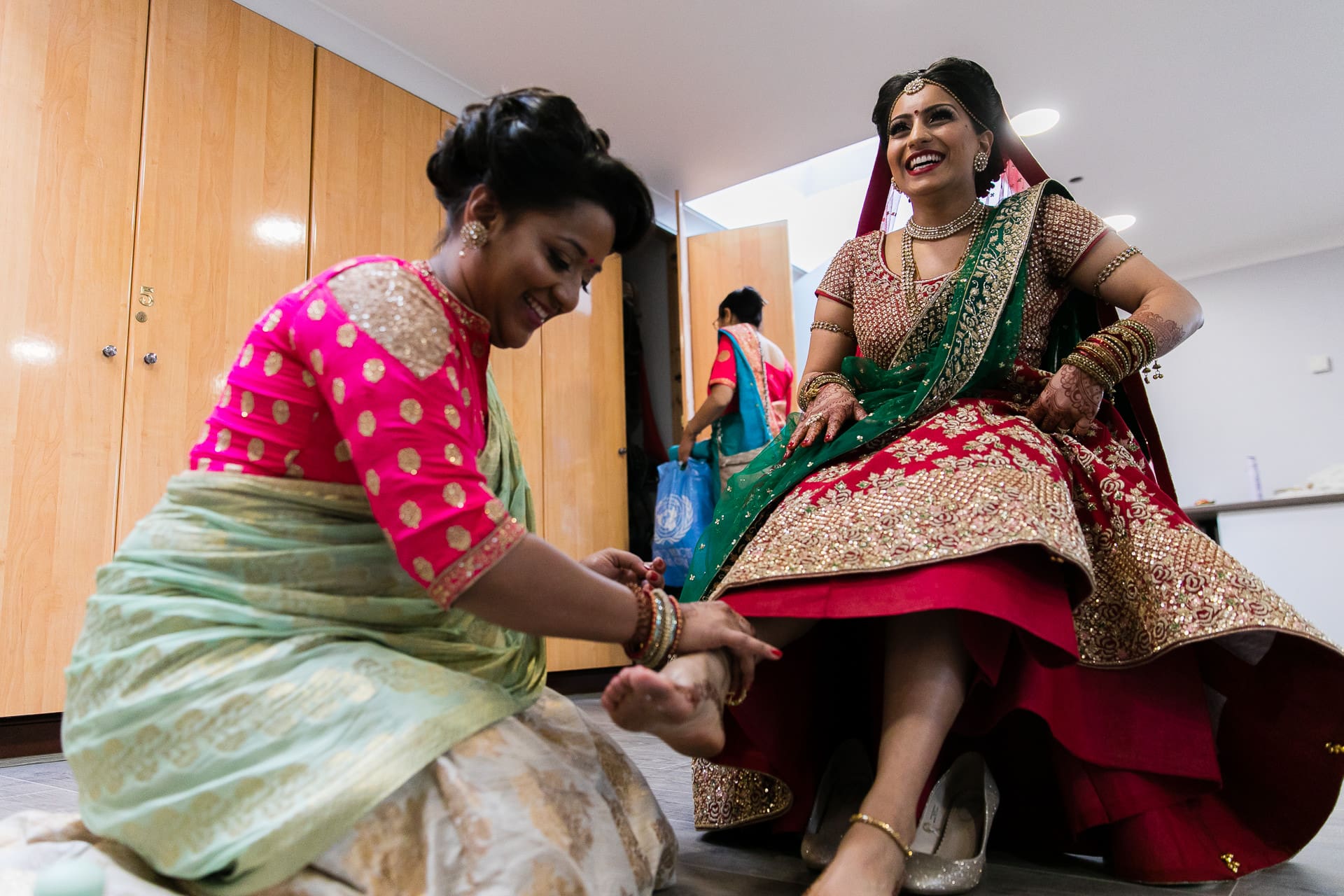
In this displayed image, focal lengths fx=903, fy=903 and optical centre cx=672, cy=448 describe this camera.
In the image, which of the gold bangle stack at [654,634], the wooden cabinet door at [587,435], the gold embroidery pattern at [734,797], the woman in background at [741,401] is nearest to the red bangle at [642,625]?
the gold bangle stack at [654,634]

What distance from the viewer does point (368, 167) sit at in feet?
11.8

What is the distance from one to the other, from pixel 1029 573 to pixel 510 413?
3.21m

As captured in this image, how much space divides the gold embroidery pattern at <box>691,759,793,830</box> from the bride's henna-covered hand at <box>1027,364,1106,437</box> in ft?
2.25

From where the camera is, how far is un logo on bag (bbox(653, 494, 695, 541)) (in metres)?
3.95

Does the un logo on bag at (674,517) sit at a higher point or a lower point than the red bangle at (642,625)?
higher

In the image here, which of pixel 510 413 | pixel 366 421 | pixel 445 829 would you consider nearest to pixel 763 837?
pixel 445 829

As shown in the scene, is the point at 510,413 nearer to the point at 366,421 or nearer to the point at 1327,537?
the point at 366,421

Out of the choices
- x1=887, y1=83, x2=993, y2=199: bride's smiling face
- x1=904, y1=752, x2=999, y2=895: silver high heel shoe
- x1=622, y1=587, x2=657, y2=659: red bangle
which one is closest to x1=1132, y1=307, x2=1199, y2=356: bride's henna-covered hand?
x1=887, y1=83, x2=993, y2=199: bride's smiling face

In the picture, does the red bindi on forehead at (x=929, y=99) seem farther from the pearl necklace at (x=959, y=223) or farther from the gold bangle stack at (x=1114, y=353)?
the gold bangle stack at (x=1114, y=353)

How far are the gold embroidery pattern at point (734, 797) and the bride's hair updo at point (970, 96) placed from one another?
3.82ft

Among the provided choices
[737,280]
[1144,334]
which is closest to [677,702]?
[1144,334]

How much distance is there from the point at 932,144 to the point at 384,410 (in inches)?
45.4

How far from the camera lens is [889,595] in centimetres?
109

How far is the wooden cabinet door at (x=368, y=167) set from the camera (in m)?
3.43
